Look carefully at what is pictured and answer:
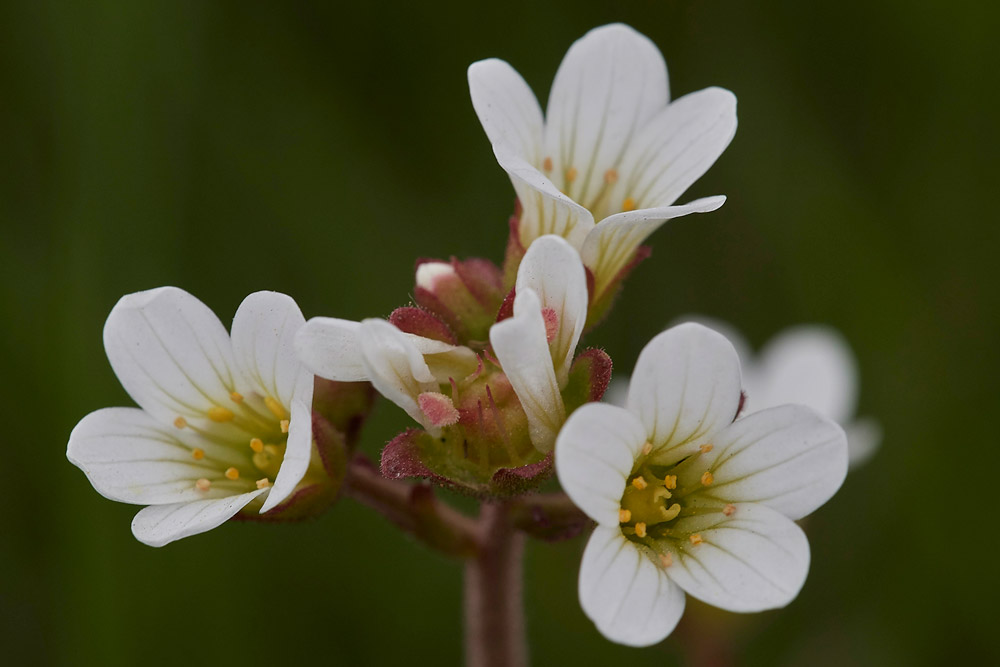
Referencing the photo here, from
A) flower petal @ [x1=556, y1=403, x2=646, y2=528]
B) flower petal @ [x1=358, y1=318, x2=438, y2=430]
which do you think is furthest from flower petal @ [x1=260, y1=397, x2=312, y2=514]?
flower petal @ [x1=556, y1=403, x2=646, y2=528]

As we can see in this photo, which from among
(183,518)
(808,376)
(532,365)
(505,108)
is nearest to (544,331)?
(532,365)

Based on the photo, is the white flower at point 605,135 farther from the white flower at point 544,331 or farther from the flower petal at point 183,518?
the flower petal at point 183,518

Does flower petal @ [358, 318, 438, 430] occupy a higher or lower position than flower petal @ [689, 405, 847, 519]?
higher

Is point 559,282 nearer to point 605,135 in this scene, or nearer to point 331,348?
point 331,348

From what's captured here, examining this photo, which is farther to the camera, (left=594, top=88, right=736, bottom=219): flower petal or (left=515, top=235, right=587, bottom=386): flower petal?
(left=594, top=88, right=736, bottom=219): flower petal

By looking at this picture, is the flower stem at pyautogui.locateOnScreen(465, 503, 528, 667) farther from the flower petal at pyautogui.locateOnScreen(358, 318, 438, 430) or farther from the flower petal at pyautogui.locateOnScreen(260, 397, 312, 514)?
the flower petal at pyautogui.locateOnScreen(260, 397, 312, 514)

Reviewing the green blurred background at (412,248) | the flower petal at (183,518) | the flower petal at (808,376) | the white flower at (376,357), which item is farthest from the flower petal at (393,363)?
the flower petal at (808,376)
